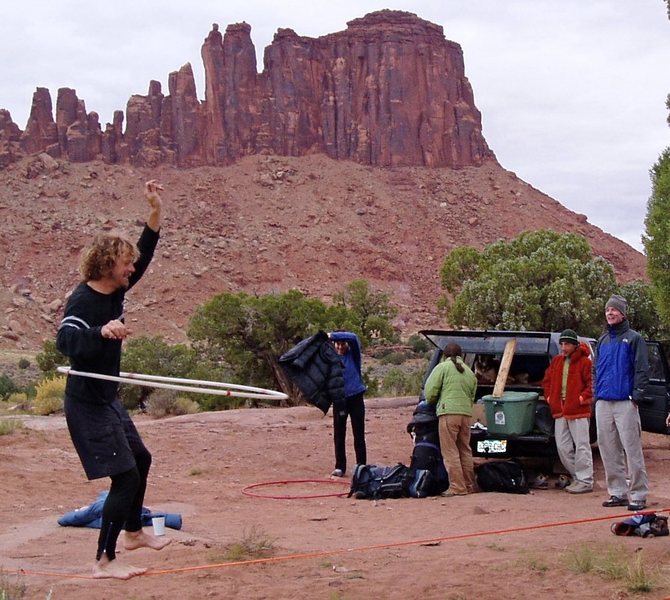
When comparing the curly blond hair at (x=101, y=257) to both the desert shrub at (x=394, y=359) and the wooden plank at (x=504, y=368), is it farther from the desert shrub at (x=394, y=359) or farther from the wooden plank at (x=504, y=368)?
the desert shrub at (x=394, y=359)

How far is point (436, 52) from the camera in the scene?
94.2 meters

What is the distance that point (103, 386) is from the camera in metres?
5.34

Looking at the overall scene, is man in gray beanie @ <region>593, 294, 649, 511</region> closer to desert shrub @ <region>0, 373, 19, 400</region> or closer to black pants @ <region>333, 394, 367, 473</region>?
black pants @ <region>333, 394, 367, 473</region>

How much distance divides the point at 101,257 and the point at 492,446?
6.18m

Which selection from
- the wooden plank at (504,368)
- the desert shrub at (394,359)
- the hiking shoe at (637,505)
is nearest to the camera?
the hiking shoe at (637,505)

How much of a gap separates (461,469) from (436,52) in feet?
293

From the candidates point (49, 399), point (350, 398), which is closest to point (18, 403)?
point (49, 399)

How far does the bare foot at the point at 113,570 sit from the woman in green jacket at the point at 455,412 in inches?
186

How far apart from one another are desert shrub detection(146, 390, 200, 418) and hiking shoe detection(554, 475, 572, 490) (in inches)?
480

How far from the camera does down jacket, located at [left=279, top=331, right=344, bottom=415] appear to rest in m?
10.8

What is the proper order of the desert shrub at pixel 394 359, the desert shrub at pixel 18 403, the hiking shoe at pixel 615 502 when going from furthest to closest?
the desert shrub at pixel 394 359 < the desert shrub at pixel 18 403 < the hiking shoe at pixel 615 502

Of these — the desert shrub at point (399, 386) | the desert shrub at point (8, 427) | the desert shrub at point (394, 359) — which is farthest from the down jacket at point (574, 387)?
the desert shrub at point (394, 359)

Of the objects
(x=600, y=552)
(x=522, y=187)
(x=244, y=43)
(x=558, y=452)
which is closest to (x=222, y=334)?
(x=558, y=452)

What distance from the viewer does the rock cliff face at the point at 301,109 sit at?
279ft
